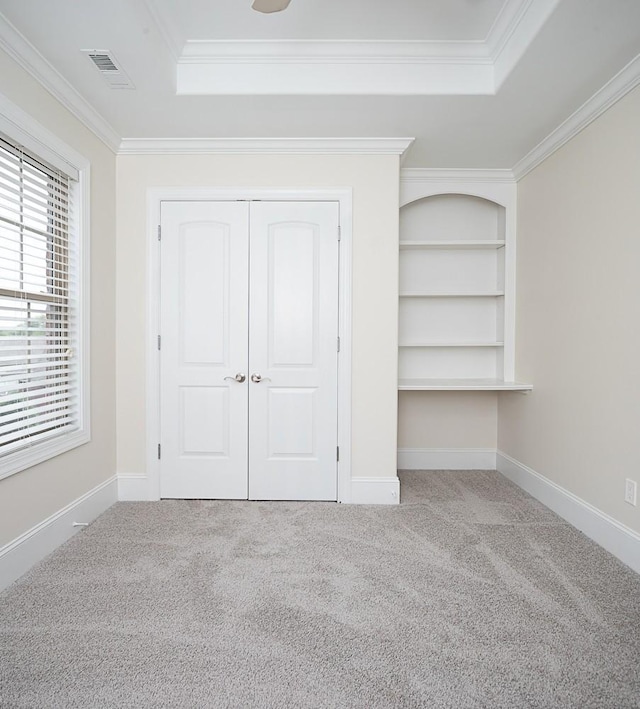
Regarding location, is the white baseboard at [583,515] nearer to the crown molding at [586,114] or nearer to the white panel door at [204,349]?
the white panel door at [204,349]

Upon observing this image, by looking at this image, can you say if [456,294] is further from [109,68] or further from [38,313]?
[38,313]

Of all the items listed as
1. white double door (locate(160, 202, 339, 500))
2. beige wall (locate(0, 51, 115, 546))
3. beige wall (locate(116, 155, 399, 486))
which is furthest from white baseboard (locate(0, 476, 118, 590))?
beige wall (locate(116, 155, 399, 486))

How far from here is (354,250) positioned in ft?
11.0

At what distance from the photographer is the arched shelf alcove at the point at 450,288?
13.7 ft

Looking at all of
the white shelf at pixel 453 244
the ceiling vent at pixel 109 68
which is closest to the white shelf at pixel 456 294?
the white shelf at pixel 453 244

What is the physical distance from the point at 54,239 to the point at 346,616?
2553 mm

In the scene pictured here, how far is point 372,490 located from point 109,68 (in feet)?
9.97

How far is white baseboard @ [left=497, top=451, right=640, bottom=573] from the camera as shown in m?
2.47

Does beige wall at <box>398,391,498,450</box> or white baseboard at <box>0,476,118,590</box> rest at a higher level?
beige wall at <box>398,391,498,450</box>

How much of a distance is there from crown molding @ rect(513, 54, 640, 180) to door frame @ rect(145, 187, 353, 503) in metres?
1.41

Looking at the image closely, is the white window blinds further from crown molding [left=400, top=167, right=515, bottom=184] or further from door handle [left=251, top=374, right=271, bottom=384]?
crown molding [left=400, top=167, right=515, bottom=184]

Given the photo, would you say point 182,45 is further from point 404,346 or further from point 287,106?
point 404,346

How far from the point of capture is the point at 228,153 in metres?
3.36

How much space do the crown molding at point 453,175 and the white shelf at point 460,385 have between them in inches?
66.1
